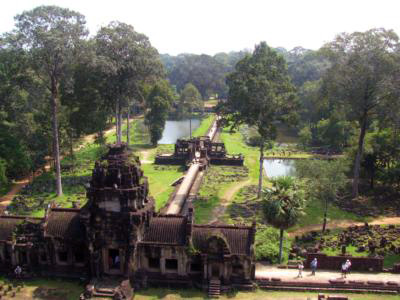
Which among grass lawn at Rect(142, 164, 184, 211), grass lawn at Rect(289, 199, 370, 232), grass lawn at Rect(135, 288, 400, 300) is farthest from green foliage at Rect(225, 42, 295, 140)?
grass lawn at Rect(135, 288, 400, 300)

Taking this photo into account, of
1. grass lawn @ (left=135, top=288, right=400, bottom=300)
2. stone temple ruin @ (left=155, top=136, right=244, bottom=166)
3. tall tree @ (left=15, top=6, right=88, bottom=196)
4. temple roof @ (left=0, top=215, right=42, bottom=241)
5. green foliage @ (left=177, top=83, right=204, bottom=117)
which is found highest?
tall tree @ (left=15, top=6, right=88, bottom=196)

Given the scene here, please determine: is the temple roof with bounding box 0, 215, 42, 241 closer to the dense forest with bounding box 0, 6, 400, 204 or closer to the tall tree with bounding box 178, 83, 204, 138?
the dense forest with bounding box 0, 6, 400, 204

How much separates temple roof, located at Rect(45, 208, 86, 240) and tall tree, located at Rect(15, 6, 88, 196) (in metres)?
18.4

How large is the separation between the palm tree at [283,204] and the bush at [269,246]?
3183 mm

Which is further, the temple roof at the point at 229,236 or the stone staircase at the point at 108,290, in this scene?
the temple roof at the point at 229,236

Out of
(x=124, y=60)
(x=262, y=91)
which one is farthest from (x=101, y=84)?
(x=262, y=91)

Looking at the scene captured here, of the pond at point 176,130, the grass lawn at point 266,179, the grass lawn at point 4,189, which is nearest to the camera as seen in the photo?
the grass lawn at point 266,179

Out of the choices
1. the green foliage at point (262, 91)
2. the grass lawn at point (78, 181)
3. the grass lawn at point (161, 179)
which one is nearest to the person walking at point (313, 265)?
the grass lawn at point (161, 179)

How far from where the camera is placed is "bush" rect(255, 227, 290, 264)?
108 feet

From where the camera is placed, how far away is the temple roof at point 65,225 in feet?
99.5

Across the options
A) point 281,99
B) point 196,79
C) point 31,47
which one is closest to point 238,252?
point 281,99

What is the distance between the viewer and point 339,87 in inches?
1861

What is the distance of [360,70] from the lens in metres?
45.4

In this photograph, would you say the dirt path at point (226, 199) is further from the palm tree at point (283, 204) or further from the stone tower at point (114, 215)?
the stone tower at point (114, 215)
